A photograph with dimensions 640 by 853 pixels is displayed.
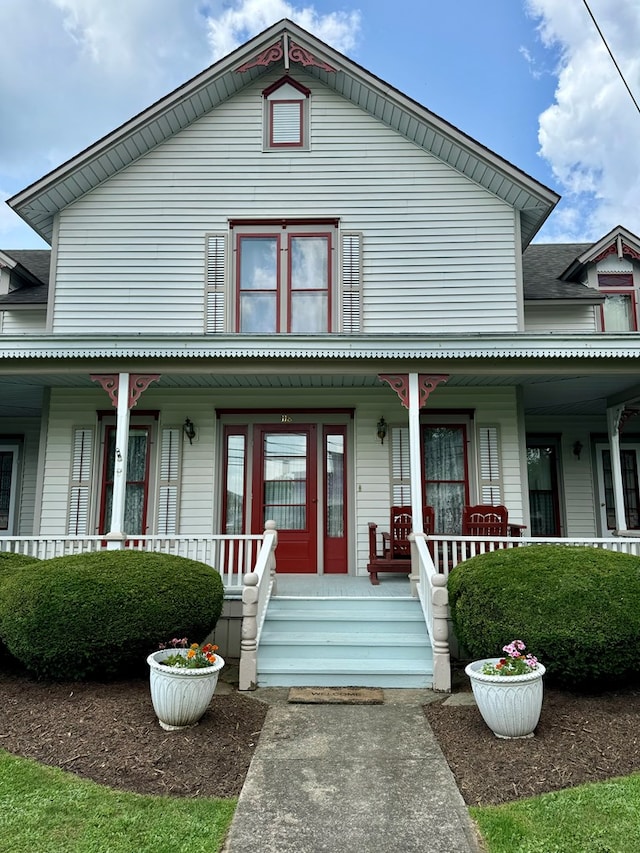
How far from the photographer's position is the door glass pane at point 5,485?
11.6m

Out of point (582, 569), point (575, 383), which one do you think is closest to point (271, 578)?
point (582, 569)

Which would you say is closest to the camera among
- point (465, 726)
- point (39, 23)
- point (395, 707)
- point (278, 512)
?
point (465, 726)

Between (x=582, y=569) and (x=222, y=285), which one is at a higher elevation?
(x=222, y=285)

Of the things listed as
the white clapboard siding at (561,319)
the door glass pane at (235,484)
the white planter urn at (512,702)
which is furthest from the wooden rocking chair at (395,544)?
the white clapboard siding at (561,319)

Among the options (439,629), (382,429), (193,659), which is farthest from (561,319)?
(193,659)

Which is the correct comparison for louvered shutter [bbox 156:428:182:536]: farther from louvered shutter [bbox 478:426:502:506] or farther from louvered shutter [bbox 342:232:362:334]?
louvered shutter [bbox 478:426:502:506]

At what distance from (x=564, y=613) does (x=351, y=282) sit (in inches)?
244

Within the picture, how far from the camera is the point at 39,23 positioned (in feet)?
52.0

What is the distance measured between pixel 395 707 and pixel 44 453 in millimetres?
6712

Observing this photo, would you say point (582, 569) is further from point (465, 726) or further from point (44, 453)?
point (44, 453)

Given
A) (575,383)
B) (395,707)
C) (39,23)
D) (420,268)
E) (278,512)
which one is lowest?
(395,707)

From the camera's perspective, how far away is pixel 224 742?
454 cm

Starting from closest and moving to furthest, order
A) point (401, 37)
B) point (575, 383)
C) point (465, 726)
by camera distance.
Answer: point (465, 726), point (575, 383), point (401, 37)

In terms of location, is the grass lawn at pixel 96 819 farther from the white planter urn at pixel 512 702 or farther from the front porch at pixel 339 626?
the front porch at pixel 339 626
